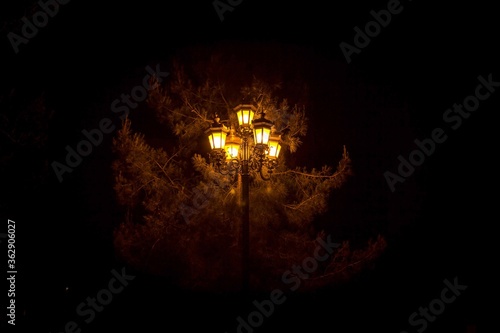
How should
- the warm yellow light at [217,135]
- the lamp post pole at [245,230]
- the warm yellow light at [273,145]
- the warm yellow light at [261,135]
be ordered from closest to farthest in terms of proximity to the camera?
1. the lamp post pole at [245,230]
2. the warm yellow light at [261,135]
3. the warm yellow light at [217,135]
4. the warm yellow light at [273,145]

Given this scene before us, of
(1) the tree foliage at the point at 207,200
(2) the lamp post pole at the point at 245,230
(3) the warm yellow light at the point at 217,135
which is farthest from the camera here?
(1) the tree foliage at the point at 207,200

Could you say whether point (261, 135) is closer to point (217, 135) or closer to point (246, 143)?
point (246, 143)

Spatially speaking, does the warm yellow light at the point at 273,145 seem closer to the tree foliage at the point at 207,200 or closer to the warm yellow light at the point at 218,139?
the warm yellow light at the point at 218,139

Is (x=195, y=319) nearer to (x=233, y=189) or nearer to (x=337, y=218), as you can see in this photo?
(x=233, y=189)

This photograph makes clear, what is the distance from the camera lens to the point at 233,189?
10164 millimetres

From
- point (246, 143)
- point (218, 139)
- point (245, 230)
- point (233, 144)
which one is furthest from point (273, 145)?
point (245, 230)

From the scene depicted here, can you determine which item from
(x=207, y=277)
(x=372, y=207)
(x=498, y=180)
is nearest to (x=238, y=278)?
(x=207, y=277)

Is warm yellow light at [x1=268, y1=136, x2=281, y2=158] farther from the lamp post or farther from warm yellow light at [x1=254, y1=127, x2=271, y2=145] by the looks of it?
warm yellow light at [x1=254, y1=127, x2=271, y2=145]

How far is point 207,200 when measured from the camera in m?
10.2

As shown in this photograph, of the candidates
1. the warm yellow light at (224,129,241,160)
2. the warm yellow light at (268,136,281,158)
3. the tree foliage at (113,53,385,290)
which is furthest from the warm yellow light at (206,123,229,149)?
the tree foliage at (113,53,385,290)

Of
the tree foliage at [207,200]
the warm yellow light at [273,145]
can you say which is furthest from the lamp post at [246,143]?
the tree foliage at [207,200]

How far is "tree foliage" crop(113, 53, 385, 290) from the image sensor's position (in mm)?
10031

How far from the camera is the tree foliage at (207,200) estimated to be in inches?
395

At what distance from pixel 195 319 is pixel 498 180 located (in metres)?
12.6
